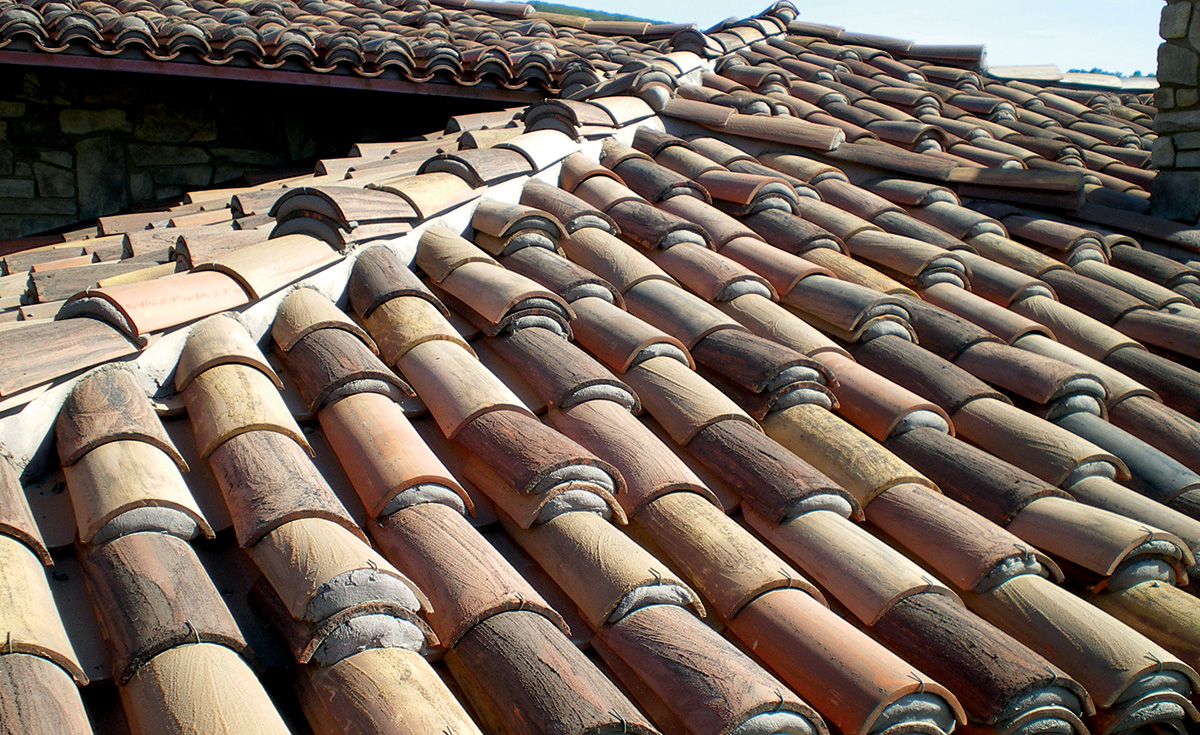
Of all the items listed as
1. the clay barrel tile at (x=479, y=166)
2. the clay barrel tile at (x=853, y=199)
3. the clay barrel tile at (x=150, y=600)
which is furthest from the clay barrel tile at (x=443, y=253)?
the clay barrel tile at (x=853, y=199)

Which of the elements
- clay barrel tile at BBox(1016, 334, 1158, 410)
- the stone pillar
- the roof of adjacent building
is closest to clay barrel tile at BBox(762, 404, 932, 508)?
the roof of adjacent building

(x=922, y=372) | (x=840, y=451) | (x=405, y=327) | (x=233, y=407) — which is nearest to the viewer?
(x=233, y=407)

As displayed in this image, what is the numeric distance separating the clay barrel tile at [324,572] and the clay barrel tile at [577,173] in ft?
8.03

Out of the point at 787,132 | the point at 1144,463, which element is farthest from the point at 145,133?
the point at 1144,463

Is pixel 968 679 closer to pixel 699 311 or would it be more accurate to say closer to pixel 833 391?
pixel 833 391

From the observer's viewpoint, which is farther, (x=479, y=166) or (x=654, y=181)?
(x=654, y=181)

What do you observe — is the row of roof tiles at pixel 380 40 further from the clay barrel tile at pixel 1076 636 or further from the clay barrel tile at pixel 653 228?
the clay barrel tile at pixel 1076 636

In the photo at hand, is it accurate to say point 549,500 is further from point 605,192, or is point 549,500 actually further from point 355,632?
point 605,192

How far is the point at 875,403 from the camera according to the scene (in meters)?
2.65

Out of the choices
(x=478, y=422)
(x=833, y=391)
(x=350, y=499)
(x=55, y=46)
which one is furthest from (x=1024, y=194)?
(x=55, y=46)

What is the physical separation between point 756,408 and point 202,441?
1504 mm

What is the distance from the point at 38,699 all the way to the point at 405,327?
1400 millimetres

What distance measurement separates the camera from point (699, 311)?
292 cm

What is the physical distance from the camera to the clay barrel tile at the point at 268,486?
1.75 m
